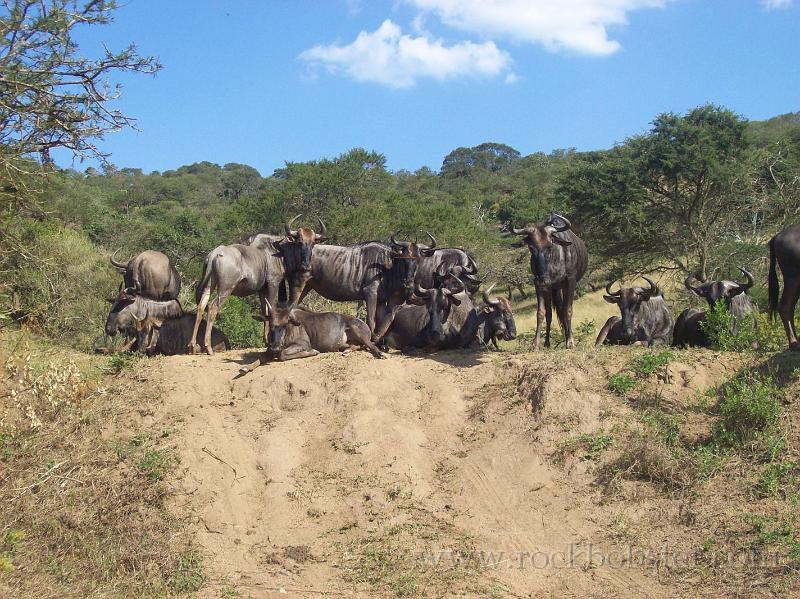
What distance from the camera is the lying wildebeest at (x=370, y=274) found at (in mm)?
14555

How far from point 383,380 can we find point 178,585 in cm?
408

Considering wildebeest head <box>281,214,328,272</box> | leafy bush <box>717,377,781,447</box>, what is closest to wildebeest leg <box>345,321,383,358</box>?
wildebeest head <box>281,214,328,272</box>

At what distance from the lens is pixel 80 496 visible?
1009cm

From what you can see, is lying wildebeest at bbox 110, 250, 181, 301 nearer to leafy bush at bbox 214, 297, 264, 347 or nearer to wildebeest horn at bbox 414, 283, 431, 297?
leafy bush at bbox 214, 297, 264, 347

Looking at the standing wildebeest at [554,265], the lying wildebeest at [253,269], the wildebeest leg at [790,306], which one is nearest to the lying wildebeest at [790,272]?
the wildebeest leg at [790,306]

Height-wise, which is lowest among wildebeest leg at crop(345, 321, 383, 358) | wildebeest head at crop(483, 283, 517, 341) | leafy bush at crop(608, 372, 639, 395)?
leafy bush at crop(608, 372, 639, 395)

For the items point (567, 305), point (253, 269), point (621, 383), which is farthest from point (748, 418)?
point (253, 269)

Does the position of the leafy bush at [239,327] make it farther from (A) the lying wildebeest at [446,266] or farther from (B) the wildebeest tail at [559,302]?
(B) the wildebeest tail at [559,302]

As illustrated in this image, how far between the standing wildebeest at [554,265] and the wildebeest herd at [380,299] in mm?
18

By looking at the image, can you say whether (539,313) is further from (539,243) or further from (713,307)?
(713,307)

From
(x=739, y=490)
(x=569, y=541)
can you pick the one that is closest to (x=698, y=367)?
(x=739, y=490)

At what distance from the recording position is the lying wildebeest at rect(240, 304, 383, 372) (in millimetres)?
12953

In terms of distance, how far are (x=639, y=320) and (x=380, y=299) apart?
14.6ft

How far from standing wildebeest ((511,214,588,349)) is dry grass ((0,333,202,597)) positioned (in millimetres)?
5939
